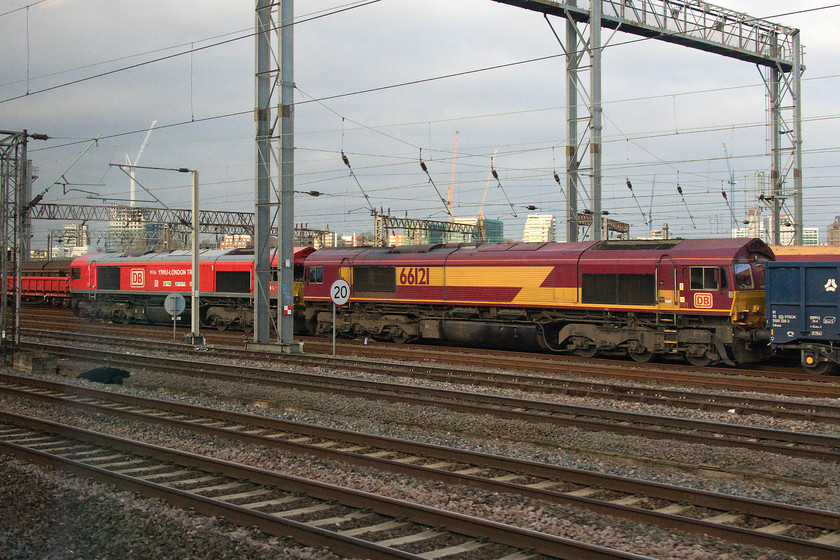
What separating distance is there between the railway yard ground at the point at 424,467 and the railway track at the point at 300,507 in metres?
0.02

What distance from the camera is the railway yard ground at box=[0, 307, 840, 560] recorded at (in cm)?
738

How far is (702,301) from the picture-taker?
801 inches

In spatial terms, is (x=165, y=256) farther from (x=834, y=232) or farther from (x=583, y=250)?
(x=834, y=232)

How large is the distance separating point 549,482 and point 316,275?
22.0 m

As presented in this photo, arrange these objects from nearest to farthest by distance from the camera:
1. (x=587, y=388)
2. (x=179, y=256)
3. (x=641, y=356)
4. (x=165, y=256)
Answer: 1. (x=587, y=388)
2. (x=641, y=356)
3. (x=179, y=256)
4. (x=165, y=256)

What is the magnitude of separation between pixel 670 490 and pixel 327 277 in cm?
2251

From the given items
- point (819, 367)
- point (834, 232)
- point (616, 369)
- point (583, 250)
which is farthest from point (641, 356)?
point (834, 232)

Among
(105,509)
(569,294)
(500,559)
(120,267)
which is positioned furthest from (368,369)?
(120,267)

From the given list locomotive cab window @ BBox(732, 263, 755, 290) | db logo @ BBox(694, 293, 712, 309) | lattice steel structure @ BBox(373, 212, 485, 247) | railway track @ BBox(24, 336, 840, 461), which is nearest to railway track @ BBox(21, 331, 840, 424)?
railway track @ BBox(24, 336, 840, 461)

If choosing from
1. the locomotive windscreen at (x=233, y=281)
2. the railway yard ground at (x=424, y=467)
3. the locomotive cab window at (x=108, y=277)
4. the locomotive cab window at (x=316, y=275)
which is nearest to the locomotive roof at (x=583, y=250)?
the locomotive cab window at (x=316, y=275)

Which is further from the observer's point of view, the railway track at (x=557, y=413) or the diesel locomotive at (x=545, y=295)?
the diesel locomotive at (x=545, y=295)

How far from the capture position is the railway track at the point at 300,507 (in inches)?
277

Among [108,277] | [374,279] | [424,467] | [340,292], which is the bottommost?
[424,467]

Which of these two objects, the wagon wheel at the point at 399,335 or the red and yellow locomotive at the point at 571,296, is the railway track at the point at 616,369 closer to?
the wagon wheel at the point at 399,335
